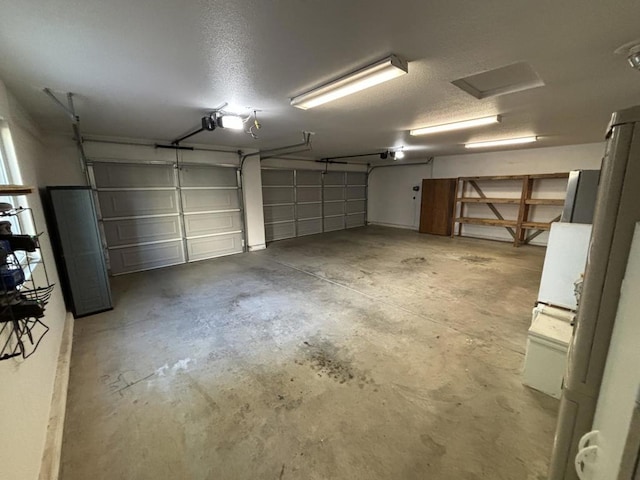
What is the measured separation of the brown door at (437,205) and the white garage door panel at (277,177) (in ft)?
13.7

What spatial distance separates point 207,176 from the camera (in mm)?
5660

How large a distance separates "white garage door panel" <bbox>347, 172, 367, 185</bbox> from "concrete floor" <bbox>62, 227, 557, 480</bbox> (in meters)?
5.93

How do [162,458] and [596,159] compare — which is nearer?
[162,458]

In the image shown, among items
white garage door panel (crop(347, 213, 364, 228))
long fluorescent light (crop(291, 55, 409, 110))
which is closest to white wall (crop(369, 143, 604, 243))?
white garage door panel (crop(347, 213, 364, 228))

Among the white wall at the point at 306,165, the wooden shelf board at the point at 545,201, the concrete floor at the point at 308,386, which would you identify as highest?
the white wall at the point at 306,165

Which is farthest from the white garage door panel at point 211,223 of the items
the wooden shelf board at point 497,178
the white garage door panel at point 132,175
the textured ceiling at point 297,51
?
the wooden shelf board at point 497,178

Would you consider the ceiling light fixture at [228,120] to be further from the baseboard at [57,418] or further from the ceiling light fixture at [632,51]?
the ceiling light fixture at [632,51]

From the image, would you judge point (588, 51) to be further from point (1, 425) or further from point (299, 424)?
point (1, 425)

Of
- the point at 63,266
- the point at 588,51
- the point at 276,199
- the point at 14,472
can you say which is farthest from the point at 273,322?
the point at 276,199

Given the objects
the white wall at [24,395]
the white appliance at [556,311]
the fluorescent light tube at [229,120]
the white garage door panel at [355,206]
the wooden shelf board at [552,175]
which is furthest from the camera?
the white garage door panel at [355,206]

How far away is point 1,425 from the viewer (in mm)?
1031

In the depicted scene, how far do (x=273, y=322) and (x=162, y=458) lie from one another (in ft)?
5.19

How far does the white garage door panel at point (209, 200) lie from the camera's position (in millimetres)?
5473

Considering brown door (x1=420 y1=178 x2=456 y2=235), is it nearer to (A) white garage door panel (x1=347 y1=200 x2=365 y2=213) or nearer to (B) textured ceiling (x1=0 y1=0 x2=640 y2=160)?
(A) white garage door panel (x1=347 y1=200 x2=365 y2=213)
